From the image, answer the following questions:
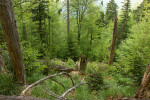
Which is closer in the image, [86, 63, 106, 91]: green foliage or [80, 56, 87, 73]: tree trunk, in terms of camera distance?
[86, 63, 106, 91]: green foliage

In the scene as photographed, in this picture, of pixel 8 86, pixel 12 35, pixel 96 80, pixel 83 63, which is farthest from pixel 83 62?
pixel 12 35

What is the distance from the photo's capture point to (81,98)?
3.55 metres

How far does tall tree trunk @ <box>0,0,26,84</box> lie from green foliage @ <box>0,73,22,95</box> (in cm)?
17

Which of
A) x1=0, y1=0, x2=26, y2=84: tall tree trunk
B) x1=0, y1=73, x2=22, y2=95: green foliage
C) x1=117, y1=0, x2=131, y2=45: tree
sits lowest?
x1=0, y1=73, x2=22, y2=95: green foliage

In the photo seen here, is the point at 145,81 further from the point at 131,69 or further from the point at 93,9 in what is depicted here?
the point at 93,9

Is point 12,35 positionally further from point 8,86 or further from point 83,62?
point 83,62

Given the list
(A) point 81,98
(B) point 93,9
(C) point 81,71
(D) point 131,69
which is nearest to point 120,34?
(B) point 93,9

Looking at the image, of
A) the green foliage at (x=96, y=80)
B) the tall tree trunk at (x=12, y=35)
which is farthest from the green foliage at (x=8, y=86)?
the green foliage at (x=96, y=80)

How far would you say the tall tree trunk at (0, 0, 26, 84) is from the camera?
7.99ft

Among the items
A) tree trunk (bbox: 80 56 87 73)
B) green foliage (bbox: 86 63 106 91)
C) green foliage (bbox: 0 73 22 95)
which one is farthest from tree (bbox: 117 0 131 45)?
green foliage (bbox: 0 73 22 95)

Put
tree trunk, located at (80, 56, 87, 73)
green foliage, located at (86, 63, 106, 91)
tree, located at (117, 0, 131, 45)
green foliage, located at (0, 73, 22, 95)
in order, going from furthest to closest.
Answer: tree, located at (117, 0, 131, 45)
tree trunk, located at (80, 56, 87, 73)
green foliage, located at (86, 63, 106, 91)
green foliage, located at (0, 73, 22, 95)

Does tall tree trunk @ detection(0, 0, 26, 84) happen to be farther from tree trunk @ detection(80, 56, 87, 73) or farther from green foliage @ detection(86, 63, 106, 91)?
tree trunk @ detection(80, 56, 87, 73)

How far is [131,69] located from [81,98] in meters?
2.51

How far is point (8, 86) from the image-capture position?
9.16ft
